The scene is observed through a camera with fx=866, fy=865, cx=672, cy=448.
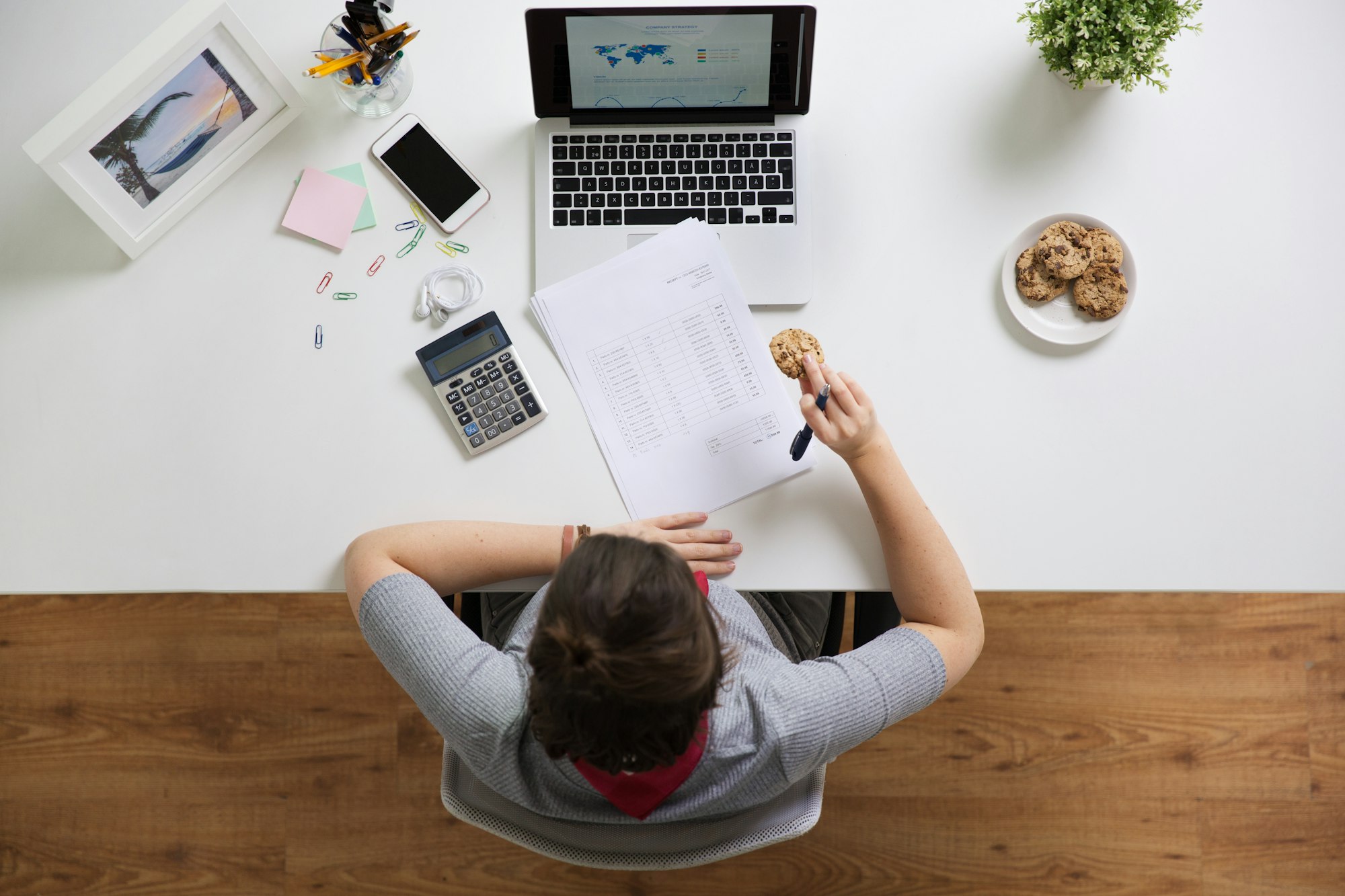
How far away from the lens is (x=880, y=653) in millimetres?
882

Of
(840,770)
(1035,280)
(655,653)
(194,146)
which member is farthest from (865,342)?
(840,770)

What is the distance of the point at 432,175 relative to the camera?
3.41 ft

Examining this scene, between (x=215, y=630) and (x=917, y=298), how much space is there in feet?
4.53

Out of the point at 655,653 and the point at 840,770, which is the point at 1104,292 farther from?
the point at 840,770

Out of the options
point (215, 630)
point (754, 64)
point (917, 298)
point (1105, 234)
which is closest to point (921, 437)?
point (917, 298)

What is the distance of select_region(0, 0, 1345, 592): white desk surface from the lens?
100 cm

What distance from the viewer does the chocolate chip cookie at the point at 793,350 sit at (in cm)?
100

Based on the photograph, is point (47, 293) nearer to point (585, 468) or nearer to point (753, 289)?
point (585, 468)

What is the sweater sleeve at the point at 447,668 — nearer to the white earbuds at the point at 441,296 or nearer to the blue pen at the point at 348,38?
the white earbuds at the point at 441,296

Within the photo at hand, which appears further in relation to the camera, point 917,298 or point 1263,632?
point 1263,632

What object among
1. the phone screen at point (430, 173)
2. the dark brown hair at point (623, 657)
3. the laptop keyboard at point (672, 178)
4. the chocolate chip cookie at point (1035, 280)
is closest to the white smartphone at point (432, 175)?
the phone screen at point (430, 173)

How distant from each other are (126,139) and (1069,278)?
1.07 metres

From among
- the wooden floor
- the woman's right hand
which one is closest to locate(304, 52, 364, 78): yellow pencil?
the woman's right hand

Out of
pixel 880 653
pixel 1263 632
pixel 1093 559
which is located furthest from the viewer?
pixel 1263 632
